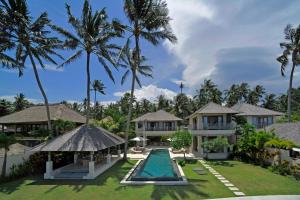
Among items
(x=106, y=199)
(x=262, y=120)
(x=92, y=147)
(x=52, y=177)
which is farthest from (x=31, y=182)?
(x=262, y=120)

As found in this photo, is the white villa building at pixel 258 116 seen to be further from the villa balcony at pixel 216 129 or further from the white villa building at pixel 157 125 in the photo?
the white villa building at pixel 157 125

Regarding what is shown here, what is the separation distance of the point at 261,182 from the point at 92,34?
743 inches

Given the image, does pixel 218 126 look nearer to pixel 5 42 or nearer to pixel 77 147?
pixel 77 147

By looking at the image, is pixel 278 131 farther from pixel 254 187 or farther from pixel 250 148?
pixel 254 187

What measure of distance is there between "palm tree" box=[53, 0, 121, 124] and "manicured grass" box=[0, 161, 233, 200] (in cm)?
984

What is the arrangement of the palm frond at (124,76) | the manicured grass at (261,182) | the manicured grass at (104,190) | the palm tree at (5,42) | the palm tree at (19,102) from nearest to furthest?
the manicured grass at (104,190), the manicured grass at (261,182), the palm tree at (5,42), the palm frond at (124,76), the palm tree at (19,102)

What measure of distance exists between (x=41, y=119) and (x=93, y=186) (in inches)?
854

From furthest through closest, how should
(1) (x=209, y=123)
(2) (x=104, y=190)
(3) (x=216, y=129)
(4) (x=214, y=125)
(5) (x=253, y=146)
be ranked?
(1) (x=209, y=123), (4) (x=214, y=125), (3) (x=216, y=129), (5) (x=253, y=146), (2) (x=104, y=190)

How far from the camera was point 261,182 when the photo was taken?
57.1 feet

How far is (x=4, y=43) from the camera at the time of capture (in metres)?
24.9

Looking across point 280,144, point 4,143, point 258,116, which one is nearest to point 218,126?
point 258,116

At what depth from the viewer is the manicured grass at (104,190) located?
46.8ft

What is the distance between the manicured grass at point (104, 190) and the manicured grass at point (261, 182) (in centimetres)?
130

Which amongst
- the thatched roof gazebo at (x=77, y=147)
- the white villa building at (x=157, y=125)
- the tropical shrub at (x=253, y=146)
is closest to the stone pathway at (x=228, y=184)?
the tropical shrub at (x=253, y=146)
